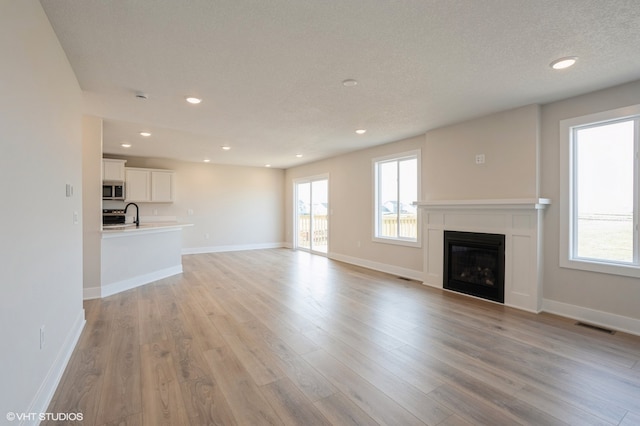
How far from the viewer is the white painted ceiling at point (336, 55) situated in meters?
1.91

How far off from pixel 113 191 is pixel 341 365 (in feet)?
21.6

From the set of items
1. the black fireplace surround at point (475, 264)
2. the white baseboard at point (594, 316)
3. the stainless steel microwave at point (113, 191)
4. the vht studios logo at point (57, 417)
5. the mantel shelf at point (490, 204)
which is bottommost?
A: the vht studios logo at point (57, 417)

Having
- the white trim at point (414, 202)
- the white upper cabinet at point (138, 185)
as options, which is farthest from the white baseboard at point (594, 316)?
the white upper cabinet at point (138, 185)

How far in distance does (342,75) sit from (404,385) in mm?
2678

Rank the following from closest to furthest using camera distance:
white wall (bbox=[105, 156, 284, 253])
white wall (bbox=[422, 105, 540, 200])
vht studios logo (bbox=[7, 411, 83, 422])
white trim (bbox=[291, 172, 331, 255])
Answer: vht studios logo (bbox=[7, 411, 83, 422]) → white wall (bbox=[422, 105, 540, 200]) → white trim (bbox=[291, 172, 331, 255]) → white wall (bbox=[105, 156, 284, 253])

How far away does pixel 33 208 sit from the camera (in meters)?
1.76

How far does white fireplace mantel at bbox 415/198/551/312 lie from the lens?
3586 mm

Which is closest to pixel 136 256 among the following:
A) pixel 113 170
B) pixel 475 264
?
pixel 113 170

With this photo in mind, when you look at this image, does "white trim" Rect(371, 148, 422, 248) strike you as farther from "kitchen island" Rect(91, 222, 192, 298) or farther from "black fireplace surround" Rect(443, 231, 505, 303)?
"kitchen island" Rect(91, 222, 192, 298)

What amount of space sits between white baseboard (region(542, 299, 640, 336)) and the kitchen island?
5.80 m

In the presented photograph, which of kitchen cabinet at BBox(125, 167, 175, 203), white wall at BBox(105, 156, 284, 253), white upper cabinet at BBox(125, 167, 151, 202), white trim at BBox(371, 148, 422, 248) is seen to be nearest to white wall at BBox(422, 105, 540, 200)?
white trim at BBox(371, 148, 422, 248)

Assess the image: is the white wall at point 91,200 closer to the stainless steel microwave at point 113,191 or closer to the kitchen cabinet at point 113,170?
the kitchen cabinet at point 113,170

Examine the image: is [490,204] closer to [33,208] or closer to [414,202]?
[414,202]

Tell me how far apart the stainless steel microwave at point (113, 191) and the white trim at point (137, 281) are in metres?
2.41
